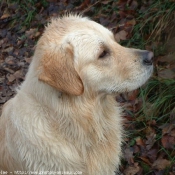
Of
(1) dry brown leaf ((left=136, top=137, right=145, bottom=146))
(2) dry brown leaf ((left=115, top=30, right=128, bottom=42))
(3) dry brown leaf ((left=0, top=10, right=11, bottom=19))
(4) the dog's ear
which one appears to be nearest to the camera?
(4) the dog's ear

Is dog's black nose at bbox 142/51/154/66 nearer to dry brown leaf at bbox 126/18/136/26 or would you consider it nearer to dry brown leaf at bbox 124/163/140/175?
dry brown leaf at bbox 124/163/140/175

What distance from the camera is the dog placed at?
2703 millimetres

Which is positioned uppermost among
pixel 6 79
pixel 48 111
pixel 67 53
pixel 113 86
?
pixel 67 53

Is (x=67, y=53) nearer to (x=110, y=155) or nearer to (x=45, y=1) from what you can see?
(x=110, y=155)

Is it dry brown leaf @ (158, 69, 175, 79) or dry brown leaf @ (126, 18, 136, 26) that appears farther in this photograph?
dry brown leaf @ (126, 18, 136, 26)

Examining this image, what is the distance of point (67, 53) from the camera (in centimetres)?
271

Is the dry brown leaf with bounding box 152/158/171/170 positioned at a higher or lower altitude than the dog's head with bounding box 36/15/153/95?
lower

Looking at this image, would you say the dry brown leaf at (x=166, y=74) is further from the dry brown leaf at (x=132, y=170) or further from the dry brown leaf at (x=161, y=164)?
the dry brown leaf at (x=132, y=170)

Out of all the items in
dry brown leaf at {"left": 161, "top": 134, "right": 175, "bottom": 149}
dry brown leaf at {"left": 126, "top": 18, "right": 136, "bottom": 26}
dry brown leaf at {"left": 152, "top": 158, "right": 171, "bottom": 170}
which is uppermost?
dry brown leaf at {"left": 126, "top": 18, "right": 136, "bottom": 26}

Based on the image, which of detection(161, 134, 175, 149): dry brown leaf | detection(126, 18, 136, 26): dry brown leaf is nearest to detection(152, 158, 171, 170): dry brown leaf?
detection(161, 134, 175, 149): dry brown leaf

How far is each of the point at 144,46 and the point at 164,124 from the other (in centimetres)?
129

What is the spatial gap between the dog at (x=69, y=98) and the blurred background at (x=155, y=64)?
3.10 feet

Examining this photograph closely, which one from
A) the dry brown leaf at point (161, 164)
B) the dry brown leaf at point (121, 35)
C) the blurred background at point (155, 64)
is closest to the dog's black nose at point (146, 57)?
the blurred background at point (155, 64)

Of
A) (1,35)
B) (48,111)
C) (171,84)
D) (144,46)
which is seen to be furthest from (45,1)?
(48,111)
